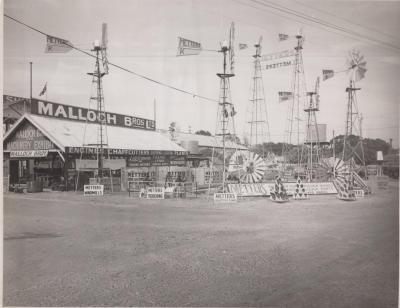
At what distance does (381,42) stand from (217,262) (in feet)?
15.0

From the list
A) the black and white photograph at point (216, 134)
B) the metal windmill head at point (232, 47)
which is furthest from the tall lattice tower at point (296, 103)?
the metal windmill head at point (232, 47)

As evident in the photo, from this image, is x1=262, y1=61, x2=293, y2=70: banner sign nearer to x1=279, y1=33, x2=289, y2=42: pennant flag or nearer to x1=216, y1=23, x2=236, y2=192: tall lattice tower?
x1=279, y1=33, x2=289, y2=42: pennant flag

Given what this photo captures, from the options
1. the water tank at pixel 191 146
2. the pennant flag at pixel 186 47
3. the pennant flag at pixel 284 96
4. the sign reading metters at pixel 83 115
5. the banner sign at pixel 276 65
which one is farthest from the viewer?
the water tank at pixel 191 146

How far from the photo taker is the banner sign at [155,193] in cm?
866

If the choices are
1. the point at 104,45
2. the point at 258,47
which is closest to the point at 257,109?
the point at 258,47

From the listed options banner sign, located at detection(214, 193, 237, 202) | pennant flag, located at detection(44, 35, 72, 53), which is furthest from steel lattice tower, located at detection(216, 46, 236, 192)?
pennant flag, located at detection(44, 35, 72, 53)

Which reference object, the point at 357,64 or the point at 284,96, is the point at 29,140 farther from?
the point at 357,64

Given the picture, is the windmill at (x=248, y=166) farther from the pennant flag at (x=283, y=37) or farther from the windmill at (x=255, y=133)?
the pennant flag at (x=283, y=37)

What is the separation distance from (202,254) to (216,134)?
8.24ft

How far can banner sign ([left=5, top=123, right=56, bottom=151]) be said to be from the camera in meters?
8.11

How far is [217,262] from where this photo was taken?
5.30 metres

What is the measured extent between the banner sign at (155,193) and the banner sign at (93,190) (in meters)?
1.19

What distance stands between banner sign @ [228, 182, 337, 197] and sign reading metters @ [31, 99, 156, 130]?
250 centimetres

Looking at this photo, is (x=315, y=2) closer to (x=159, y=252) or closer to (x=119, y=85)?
(x=119, y=85)
